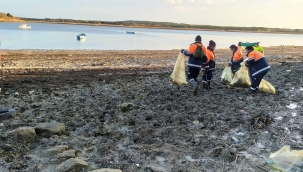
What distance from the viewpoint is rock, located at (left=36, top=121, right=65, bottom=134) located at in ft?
17.5

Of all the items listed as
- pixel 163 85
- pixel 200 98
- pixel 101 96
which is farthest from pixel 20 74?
pixel 200 98

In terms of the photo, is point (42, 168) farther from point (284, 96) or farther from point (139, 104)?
point (284, 96)

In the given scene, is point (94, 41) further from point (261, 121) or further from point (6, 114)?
point (261, 121)

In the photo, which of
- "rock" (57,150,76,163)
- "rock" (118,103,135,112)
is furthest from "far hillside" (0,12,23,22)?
"rock" (57,150,76,163)

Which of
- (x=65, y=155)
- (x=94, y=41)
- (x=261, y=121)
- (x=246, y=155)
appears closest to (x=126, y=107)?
(x=65, y=155)

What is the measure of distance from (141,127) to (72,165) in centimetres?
199

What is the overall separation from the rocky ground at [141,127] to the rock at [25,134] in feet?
0.05

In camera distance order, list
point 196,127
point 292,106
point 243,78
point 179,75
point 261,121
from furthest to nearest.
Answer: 1. point 179,75
2. point 243,78
3. point 292,106
4. point 261,121
5. point 196,127

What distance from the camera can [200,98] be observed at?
7988 mm

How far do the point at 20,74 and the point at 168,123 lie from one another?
703 cm

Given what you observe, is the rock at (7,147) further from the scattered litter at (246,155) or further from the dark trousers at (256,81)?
the dark trousers at (256,81)

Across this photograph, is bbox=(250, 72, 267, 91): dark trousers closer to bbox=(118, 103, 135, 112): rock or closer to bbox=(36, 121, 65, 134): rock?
bbox=(118, 103, 135, 112): rock

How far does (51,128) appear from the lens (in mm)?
5422

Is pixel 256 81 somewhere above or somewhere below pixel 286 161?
above
